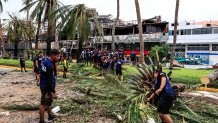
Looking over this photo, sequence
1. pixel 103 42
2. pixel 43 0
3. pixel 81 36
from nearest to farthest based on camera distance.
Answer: pixel 81 36, pixel 43 0, pixel 103 42

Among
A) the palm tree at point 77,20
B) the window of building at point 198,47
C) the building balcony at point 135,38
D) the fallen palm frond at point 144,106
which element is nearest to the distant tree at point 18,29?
the building balcony at point 135,38

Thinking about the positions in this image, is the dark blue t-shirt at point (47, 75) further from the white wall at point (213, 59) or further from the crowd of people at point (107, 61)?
the white wall at point (213, 59)

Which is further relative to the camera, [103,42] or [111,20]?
[111,20]

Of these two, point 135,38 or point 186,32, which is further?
point 135,38

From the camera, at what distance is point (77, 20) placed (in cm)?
2873

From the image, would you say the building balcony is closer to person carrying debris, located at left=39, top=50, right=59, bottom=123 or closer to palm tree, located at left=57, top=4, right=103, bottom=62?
palm tree, located at left=57, top=4, right=103, bottom=62

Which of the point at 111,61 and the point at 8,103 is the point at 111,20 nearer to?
the point at 111,61

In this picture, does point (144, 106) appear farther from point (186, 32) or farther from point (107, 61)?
point (186, 32)

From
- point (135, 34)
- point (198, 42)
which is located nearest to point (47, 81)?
point (198, 42)

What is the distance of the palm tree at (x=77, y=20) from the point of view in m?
28.5

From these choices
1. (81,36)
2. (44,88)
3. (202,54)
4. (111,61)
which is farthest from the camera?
(202,54)

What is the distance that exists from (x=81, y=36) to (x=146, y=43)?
2016 centimetres

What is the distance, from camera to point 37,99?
11.1 m

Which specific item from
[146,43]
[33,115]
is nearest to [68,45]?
[146,43]
